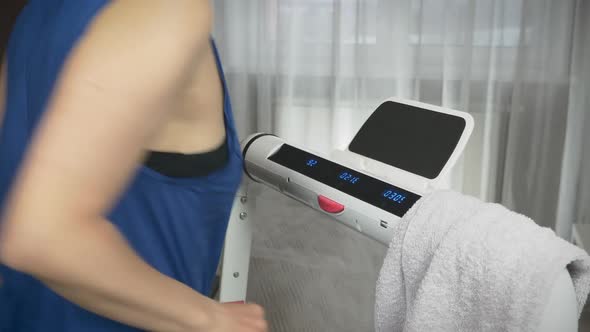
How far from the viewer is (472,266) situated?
2.15 feet

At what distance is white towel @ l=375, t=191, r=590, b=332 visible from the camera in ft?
2.02

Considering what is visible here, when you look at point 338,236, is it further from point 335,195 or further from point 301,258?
point 335,195

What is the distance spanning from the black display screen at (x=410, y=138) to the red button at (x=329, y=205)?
14cm

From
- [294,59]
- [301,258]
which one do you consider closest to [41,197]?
[301,258]

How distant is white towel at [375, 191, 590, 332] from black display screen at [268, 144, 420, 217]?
0.05 m

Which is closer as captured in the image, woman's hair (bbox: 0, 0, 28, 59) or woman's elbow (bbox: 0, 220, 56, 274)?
woman's elbow (bbox: 0, 220, 56, 274)

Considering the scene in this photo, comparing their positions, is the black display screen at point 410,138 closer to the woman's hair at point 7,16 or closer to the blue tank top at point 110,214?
the blue tank top at point 110,214

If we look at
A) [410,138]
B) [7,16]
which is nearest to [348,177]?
[410,138]

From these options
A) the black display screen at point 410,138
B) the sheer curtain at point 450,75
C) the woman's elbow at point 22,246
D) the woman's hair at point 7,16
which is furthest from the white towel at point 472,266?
the sheer curtain at point 450,75

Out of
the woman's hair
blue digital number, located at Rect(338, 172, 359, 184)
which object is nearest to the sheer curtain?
the woman's hair

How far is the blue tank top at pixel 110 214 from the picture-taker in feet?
1.70

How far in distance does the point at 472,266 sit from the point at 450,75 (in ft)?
6.48

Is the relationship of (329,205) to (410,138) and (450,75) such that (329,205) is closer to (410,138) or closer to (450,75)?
(410,138)

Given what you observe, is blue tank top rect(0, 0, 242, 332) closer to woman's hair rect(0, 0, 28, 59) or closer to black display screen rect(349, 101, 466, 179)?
black display screen rect(349, 101, 466, 179)
